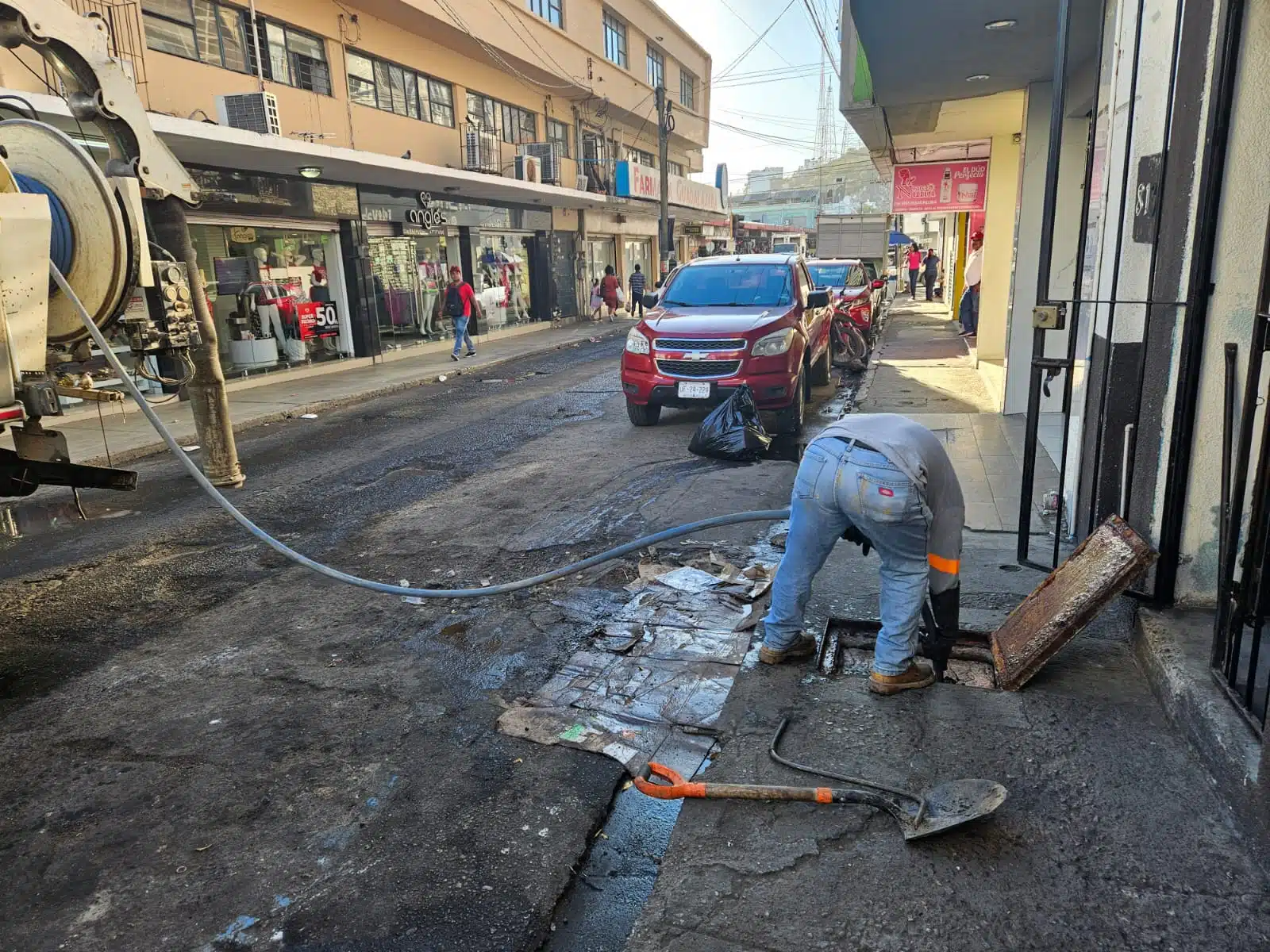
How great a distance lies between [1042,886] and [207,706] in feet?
11.8

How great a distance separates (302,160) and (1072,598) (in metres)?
15.0

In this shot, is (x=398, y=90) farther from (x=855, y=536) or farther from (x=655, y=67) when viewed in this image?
(x=655, y=67)

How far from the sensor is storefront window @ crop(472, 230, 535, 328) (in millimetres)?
23984

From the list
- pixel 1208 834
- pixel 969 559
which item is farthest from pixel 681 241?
pixel 1208 834

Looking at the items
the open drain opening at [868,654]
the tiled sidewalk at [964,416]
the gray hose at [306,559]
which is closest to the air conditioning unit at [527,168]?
the tiled sidewalk at [964,416]

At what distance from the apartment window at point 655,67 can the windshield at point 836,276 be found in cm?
2085

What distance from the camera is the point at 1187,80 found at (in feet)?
11.6

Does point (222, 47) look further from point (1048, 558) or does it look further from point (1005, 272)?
point (1048, 558)

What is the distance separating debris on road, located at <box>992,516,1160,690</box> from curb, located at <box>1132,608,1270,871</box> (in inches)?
11.6

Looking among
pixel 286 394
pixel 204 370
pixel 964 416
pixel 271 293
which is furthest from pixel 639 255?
pixel 204 370

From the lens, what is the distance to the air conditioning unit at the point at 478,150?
2200cm

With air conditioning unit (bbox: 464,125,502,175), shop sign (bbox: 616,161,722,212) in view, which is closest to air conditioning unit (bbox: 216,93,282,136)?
air conditioning unit (bbox: 464,125,502,175)

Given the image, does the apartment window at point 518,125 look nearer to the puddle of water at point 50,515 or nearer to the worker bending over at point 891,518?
the puddle of water at point 50,515

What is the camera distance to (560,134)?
28.8 m
